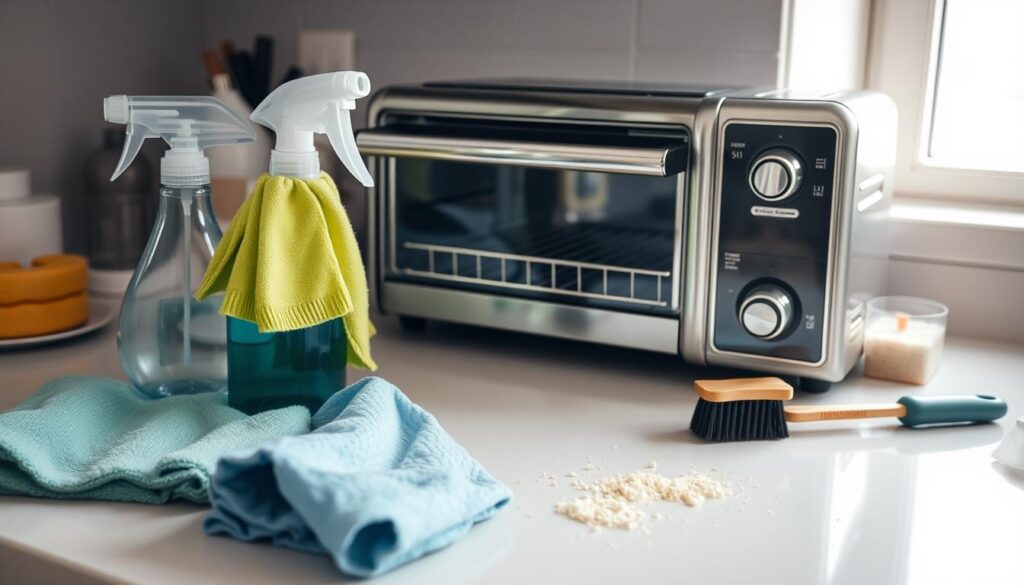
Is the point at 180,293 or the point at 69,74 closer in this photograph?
the point at 180,293

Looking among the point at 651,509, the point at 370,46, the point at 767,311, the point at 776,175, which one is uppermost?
the point at 370,46

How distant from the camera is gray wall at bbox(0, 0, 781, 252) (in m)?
1.25

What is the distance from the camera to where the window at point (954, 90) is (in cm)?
131

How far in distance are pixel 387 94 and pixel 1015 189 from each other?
751mm

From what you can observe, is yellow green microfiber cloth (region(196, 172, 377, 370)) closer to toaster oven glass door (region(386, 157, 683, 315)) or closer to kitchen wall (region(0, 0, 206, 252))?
toaster oven glass door (region(386, 157, 683, 315))

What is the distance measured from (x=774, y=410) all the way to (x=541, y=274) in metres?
0.31

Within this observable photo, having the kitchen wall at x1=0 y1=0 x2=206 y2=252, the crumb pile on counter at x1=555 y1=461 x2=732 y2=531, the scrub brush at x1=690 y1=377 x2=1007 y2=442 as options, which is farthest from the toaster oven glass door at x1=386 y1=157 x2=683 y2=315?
the kitchen wall at x1=0 y1=0 x2=206 y2=252

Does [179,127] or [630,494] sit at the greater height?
[179,127]

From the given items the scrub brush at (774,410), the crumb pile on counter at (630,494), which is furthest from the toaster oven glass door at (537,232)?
the crumb pile on counter at (630,494)

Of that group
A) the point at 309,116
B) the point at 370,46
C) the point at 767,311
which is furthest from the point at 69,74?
the point at 767,311

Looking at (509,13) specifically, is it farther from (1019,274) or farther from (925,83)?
(1019,274)

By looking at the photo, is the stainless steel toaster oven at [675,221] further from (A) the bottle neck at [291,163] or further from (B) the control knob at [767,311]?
(A) the bottle neck at [291,163]

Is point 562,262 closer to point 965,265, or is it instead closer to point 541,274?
point 541,274

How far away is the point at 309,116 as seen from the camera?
846mm
